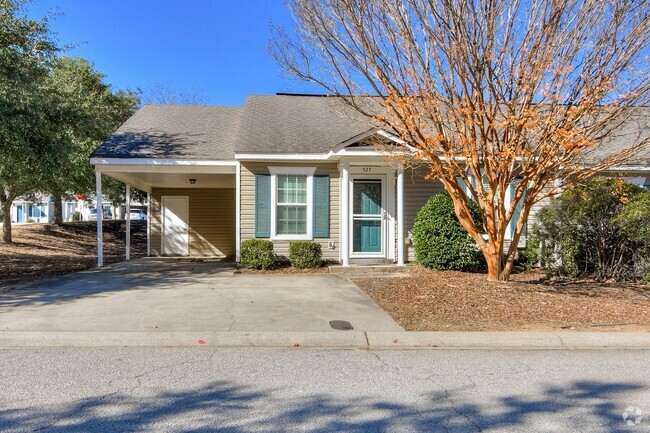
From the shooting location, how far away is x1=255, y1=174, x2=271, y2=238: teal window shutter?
1162 centimetres

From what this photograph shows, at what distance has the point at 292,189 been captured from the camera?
11.8 meters

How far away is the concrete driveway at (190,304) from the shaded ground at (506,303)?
0.53 m

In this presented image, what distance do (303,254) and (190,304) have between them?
4224mm

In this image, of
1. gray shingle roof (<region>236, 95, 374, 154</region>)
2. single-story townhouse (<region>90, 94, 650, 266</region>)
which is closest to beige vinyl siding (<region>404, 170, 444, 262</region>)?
single-story townhouse (<region>90, 94, 650, 266</region>)

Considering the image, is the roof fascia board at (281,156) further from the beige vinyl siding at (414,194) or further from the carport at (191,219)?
the carport at (191,219)

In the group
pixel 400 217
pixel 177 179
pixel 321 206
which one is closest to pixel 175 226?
pixel 177 179

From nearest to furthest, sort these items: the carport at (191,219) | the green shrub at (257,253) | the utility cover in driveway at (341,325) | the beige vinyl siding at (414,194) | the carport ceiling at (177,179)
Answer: the utility cover in driveway at (341,325), the green shrub at (257,253), the beige vinyl siding at (414,194), the carport ceiling at (177,179), the carport at (191,219)

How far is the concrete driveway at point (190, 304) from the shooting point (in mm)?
6121

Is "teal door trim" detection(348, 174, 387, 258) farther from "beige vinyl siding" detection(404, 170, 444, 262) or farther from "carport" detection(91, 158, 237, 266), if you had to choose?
"carport" detection(91, 158, 237, 266)

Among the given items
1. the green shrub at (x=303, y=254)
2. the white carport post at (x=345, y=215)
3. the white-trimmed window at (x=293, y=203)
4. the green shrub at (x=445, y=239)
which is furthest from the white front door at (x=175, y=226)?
the green shrub at (x=445, y=239)

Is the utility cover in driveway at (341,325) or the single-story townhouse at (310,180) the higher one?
the single-story townhouse at (310,180)

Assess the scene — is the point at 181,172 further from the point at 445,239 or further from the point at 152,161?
the point at 445,239

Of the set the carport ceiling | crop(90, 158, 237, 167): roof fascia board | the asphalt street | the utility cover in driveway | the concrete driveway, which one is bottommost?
the asphalt street

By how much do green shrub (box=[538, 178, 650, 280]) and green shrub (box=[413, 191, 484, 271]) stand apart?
177cm
